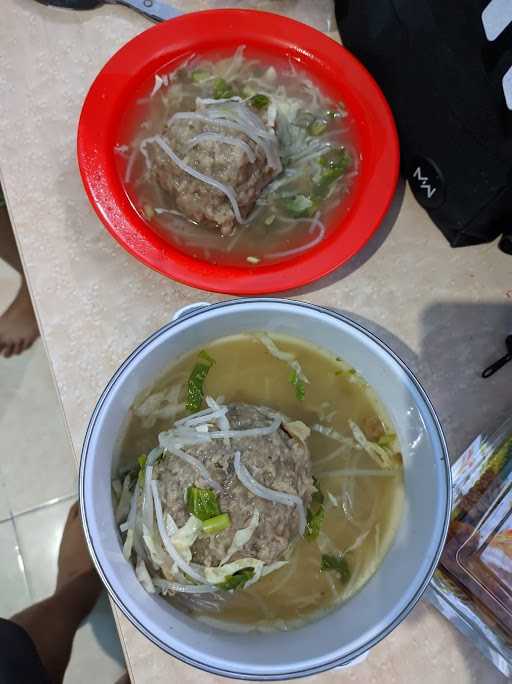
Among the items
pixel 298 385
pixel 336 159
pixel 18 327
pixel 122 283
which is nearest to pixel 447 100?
pixel 336 159

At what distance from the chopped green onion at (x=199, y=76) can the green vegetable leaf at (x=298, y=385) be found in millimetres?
575

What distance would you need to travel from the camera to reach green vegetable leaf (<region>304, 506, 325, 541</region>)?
89cm

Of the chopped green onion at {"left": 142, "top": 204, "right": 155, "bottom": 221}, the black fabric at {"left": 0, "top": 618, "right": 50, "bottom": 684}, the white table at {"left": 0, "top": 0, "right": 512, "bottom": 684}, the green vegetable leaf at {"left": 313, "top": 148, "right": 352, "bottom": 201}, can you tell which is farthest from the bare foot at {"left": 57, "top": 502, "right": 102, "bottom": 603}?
the green vegetable leaf at {"left": 313, "top": 148, "right": 352, "bottom": 201}

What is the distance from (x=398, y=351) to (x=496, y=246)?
28 cm

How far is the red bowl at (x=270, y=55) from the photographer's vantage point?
0.96m

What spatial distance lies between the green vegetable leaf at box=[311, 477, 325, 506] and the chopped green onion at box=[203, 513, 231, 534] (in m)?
0.17

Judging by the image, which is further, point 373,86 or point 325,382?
point 373,86

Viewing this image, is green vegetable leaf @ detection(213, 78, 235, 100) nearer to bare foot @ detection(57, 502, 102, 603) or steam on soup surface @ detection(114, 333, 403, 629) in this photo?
steam on soup surface @ detection(114, 333, 403, 629)

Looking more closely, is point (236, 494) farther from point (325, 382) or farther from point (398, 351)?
point (398, 351)

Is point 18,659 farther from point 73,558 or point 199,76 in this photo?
point 199,76

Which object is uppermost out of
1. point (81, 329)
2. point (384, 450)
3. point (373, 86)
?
point (373, 86)

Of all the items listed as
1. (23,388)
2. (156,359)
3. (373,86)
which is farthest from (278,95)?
(23,388)

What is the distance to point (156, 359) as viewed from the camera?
0.80 m

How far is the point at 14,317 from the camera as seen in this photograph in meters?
1.60
